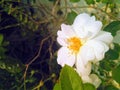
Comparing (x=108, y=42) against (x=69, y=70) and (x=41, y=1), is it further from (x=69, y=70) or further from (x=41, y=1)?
(x=41, y=1)

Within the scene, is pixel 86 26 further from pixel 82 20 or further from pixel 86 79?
pixel 86 79

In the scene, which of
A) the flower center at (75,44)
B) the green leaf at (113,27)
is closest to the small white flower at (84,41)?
the flower center at (75,44)

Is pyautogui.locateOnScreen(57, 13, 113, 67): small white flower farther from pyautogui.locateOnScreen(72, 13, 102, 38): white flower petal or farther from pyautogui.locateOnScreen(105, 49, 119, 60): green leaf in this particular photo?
pyautogui.locateOnScreen(105, 49, 119, 60): green leaf

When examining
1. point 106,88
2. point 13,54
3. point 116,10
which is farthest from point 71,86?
point 13,54

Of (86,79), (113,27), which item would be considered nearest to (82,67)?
(86,79)

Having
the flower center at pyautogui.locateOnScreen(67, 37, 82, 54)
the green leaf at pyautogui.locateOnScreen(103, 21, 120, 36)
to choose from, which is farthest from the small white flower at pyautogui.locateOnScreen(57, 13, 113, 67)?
the green leaf at pyautogui.locateOnScreen(103, 21, 120, 36)

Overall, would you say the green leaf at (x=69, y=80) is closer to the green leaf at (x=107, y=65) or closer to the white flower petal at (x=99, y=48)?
the white flower petal at (x=99, y=48)

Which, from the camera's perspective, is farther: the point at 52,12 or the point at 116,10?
the point at 52,12
